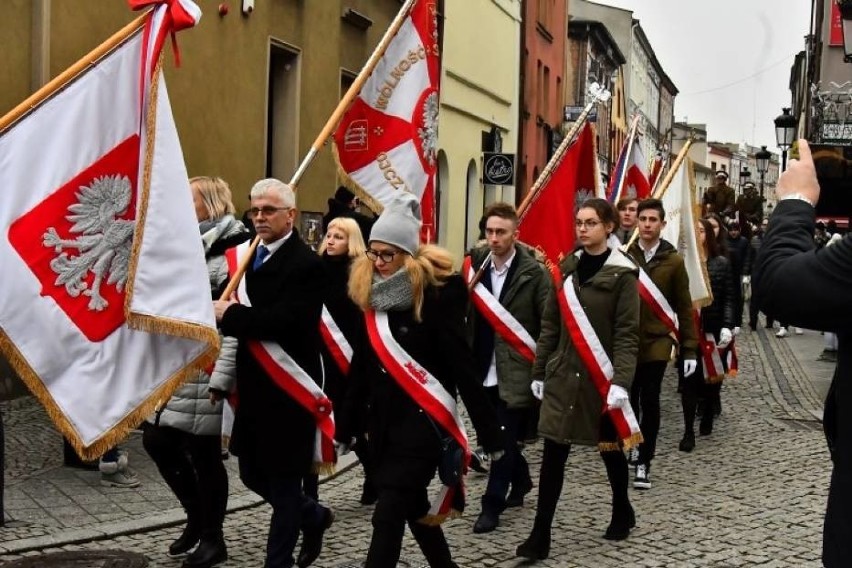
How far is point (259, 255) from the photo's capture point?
596 cm

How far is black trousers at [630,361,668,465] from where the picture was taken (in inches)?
348

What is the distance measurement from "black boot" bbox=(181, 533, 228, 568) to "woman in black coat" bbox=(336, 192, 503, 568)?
1.20 meters

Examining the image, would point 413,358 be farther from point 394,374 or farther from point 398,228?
point 398,228

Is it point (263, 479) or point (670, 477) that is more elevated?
point (263, 479)

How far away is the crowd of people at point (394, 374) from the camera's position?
17.8 ft

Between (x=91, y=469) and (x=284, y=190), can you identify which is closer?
(x=284, y=190)

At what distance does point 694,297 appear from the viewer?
11000 mm

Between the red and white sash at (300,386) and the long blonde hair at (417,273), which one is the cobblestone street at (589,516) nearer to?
the red and white sash at (300,386)

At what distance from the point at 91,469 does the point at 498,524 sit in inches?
105

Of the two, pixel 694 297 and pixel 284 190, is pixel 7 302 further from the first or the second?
pixel 694 297

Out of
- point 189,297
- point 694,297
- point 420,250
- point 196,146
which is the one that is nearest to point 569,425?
point 420,250

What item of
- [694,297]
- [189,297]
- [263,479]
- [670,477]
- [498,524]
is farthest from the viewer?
[694,297]

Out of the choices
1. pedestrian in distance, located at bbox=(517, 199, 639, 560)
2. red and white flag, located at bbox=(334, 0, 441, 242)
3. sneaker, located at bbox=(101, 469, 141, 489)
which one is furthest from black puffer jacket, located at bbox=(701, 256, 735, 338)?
sneaker, located at bbox=(101, 469, 141, 489)

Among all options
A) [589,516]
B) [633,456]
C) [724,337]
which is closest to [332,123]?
[589,516]
